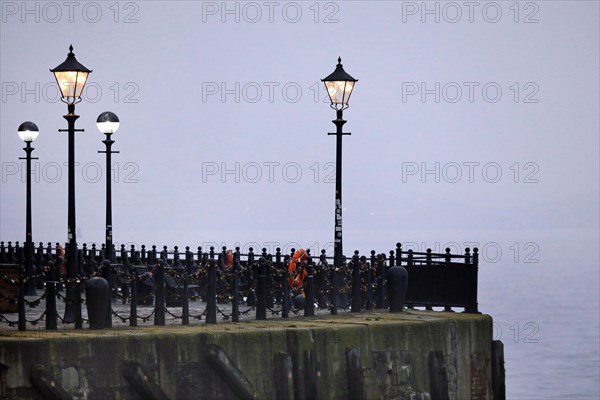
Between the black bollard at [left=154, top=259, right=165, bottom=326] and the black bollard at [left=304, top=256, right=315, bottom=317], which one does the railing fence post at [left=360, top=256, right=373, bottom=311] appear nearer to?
the black bollard at [left=304, top=256, right=315, bottom=317]

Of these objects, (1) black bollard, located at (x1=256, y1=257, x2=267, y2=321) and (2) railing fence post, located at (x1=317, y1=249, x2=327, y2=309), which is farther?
(2) railing fence post, located at (x1=317, y1=249, x2=327, y2=309)

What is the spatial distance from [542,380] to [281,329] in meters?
52.9

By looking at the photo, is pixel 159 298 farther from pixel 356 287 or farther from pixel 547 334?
pixel 547 334

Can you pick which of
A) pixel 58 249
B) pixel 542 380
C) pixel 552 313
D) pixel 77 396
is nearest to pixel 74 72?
pixel 77 396

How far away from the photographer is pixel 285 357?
24.2 meters

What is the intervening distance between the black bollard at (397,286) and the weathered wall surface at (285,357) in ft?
0.99

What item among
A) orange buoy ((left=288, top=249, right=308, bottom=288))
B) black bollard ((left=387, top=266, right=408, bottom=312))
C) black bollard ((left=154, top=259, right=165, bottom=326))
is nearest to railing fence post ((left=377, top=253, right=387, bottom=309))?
black bollard ((left=387, top=266, right=408, bottom=312))

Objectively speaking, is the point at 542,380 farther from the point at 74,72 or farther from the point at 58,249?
the point at 74,72

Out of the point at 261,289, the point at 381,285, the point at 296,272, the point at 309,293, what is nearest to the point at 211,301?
the point at 261,289

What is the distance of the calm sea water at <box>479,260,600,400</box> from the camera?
7294cm

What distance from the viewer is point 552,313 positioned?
123562 millimetres

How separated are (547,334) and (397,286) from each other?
251 feet

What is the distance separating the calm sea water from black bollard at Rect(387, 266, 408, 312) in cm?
3494

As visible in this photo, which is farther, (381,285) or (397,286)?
(381,285)
